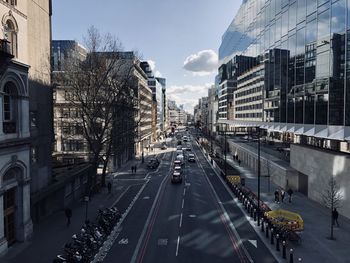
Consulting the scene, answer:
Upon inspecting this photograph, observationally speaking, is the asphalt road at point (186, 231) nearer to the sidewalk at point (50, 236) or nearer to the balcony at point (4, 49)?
the sidewalk at point (50, 236)

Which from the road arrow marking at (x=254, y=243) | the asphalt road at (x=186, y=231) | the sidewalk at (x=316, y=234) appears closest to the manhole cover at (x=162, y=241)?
the asphalt road at (x=186, y=231)

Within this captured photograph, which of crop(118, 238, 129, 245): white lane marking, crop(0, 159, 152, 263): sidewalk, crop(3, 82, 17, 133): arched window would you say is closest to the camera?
crop(0, 159, 152, 263): sidewalk

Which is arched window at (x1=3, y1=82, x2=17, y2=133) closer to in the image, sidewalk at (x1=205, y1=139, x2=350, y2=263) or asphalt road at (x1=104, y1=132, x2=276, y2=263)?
asphalt road at (x1=104, y1=132, x2=276, y2=263)

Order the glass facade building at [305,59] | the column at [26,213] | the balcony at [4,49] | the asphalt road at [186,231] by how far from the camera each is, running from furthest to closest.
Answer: the glass facade building at [305,59] < the column at [26,213] < the asphalt road at [186,231] < the balcony at [4,49]

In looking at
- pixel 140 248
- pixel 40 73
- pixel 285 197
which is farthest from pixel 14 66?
pixel 285 197

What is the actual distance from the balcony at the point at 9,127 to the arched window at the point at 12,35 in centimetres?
434

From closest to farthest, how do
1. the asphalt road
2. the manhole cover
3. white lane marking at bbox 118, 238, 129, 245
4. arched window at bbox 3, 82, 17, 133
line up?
the asphalt road → arched window at bbox 3, 82, 17, 133 → the manhole cover → white lane marking at bbox 118, 238, 129, 245

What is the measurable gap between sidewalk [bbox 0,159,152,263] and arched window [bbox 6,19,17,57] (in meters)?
11.7

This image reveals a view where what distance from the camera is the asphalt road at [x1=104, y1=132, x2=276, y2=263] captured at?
63.1 ft

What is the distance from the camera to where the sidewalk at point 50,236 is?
18781 millimetres

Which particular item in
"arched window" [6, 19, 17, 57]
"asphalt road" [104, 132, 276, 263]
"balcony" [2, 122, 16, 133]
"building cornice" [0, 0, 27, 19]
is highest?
"building cornice" [0, 0, 27, 19]

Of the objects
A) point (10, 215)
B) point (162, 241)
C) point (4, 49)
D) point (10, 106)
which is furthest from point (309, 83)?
point (10, 215)

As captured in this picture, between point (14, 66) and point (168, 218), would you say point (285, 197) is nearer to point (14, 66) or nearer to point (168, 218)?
point (168, 218)

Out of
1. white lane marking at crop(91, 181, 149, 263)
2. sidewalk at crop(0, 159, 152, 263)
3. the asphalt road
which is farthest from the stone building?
the asphalt road
